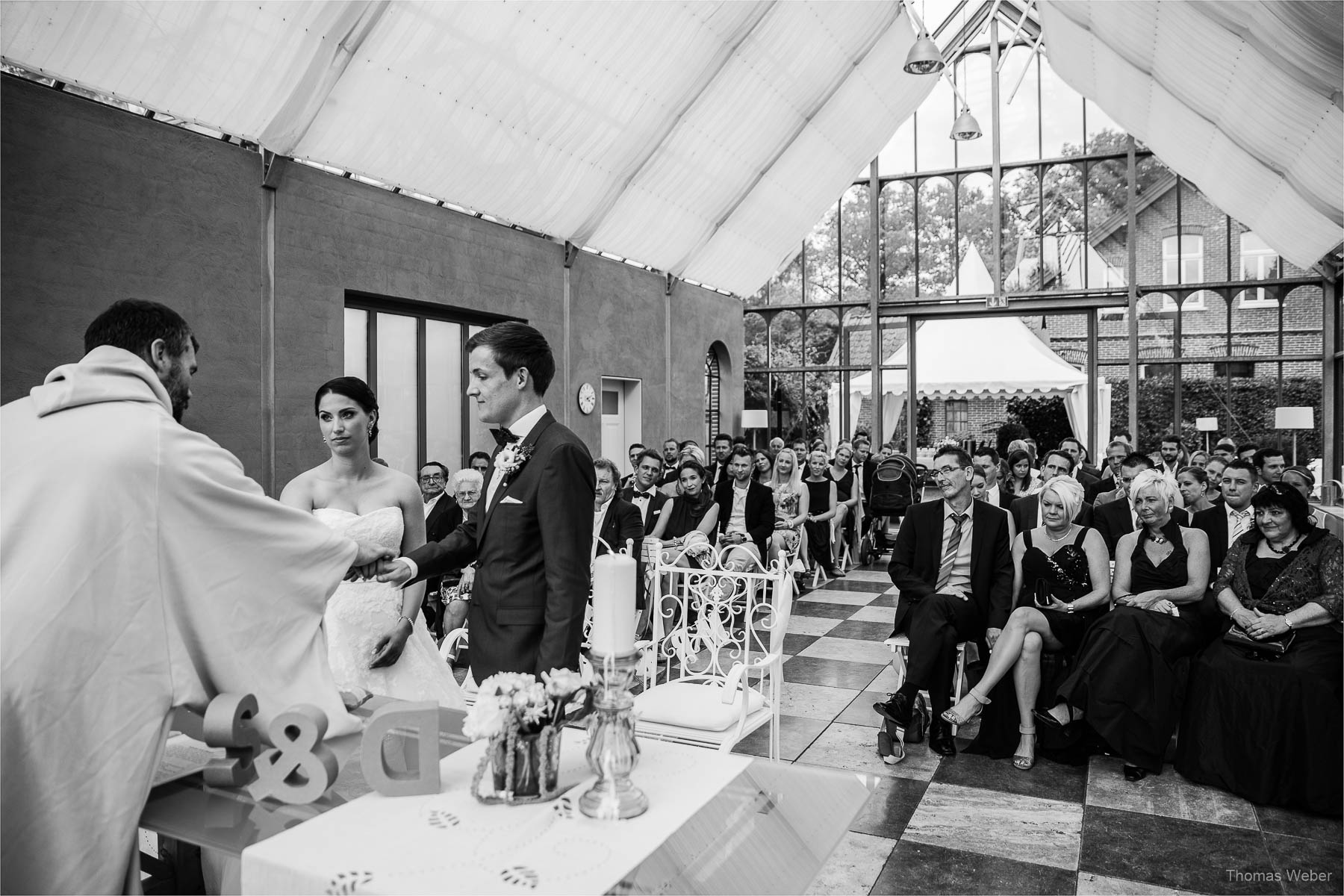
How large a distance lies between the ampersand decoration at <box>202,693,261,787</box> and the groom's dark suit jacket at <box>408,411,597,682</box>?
749 mm

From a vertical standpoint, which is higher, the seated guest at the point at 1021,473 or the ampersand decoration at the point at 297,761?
the seated guest at the point at 1021,473

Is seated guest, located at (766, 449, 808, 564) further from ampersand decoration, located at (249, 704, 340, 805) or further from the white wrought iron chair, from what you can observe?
ampersand decoration, located at (249, 704, 340, 805)

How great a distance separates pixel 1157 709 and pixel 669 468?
6.24 metres

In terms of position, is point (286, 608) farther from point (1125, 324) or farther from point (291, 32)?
point (1125, 324)

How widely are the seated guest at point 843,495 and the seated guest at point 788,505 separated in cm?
57

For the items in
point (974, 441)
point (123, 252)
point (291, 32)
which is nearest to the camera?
→ point (123, 252)

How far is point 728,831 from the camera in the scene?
1572 mm

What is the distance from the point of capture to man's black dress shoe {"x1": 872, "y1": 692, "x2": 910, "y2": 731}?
4262 mm

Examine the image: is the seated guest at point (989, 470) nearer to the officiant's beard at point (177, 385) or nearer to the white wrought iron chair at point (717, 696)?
the white wrought iron chair at point (717, 696)

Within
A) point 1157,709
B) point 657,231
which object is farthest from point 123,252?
point 657,231

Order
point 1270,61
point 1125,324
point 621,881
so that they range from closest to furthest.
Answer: point 621,881 → point 1270,61 → point 1125,324

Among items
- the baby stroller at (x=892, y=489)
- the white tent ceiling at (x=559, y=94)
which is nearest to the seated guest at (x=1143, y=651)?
the baby stroller at (x=892, y=489)

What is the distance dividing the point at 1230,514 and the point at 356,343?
6744 millimetres

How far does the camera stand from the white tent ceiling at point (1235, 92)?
616 cm
